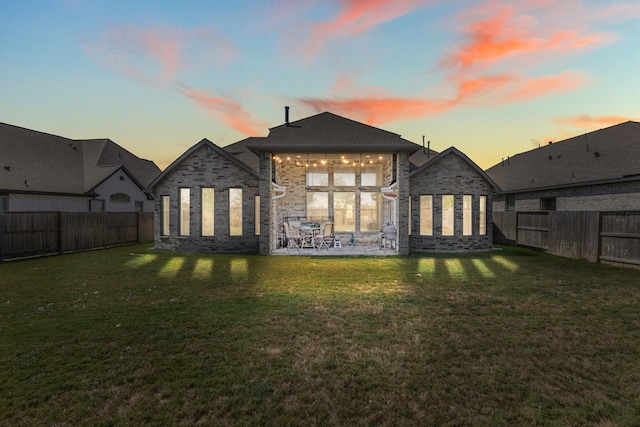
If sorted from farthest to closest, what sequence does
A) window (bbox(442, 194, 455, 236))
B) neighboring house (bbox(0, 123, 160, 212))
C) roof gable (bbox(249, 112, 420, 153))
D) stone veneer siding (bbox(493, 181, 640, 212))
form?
neighboring house (bbox(0, 123, 160, 212)), window (bbox(442, 194, 455, 236)), stone veneer siding (bbox(493, 181, 640, 212)), roof gable (bbox(249, 112, 420, 153))

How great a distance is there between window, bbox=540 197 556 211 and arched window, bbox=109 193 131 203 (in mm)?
28278

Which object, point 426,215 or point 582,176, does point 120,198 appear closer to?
point 426,215

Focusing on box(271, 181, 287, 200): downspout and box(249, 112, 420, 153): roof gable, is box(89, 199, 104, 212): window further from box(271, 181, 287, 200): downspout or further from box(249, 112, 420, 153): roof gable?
box(249, 112, 420, 153): roof gable

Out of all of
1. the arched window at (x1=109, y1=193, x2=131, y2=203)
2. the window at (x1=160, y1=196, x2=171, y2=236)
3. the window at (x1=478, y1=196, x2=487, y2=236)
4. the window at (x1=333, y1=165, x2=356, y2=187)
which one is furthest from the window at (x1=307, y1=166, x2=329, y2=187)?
the arched window at (x1=109, y1=193, x2=131, y2=203)

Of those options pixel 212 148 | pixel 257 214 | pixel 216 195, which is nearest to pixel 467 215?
pixel 257 214

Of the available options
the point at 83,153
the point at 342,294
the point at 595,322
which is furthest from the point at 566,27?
the point at 83,153

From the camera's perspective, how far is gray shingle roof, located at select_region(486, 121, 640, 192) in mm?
13695

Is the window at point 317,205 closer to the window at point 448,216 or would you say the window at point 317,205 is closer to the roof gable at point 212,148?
the roof gable at point 212,148

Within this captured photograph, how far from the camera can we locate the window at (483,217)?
1434 cm

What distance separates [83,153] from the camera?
862 inches

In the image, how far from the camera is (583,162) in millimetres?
16297

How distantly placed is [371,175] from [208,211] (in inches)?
354

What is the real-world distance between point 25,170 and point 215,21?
46.2 ft

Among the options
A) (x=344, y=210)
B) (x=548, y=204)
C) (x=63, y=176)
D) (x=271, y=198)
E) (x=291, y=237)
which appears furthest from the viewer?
(x=63, y=176)
